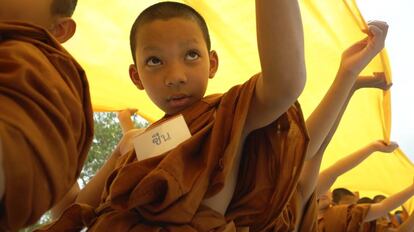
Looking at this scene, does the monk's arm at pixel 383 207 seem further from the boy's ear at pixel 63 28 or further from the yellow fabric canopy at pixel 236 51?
the boy's ear at pixel 63 28

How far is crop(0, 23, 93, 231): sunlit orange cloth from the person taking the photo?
53cm

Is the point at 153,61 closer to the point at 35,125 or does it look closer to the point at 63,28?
the point at 63,28

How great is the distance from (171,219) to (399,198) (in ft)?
5.37

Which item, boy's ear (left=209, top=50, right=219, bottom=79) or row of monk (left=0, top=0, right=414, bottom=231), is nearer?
row of monk (left=0, top=0, right=414, bottom=231)

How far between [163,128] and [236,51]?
2.32 ft

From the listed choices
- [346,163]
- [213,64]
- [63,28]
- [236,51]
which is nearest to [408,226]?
[346,163]

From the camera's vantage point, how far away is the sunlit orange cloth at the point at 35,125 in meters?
0.53

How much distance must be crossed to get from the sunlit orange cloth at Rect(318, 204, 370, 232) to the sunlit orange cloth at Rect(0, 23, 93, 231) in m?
1.66

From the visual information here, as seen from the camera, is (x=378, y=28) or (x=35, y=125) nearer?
(x=35, y=125)

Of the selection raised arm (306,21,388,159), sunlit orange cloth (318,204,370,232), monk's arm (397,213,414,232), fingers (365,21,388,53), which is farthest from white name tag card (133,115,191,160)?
monk's arm (397,213,414,232)

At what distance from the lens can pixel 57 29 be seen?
819 mm

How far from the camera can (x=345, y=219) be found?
6.95ft

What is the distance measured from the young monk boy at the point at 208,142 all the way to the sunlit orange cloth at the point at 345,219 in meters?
1.08

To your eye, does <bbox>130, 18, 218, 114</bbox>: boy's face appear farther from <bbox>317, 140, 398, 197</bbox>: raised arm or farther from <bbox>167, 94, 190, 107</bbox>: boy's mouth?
<bbox>317, 140, 398, 197</bbox>: raised arm
